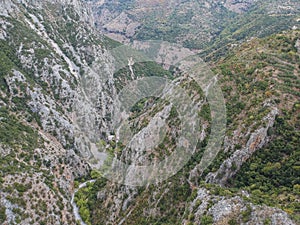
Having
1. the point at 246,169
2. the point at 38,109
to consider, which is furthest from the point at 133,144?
the point at 246,169

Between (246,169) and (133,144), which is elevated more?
(246,169)

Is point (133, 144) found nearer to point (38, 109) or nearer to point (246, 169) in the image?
point (38, 109)

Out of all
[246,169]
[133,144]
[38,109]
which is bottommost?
[133,144]

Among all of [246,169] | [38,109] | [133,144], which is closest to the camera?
[246,169]

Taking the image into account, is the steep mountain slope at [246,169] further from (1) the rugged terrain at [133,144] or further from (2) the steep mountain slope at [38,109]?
(2) the steep mountain slope at [38,109]

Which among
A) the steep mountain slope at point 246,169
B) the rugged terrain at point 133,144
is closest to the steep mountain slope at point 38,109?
the rugged terrain at point 133,144

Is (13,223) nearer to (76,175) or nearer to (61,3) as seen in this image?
(76,175)

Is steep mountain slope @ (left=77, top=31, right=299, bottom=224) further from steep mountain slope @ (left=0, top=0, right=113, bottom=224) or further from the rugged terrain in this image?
steep mountain slope @ (left=0, top=0, right=113, bottom=224)

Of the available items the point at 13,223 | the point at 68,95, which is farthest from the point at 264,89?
the point at 68,95
